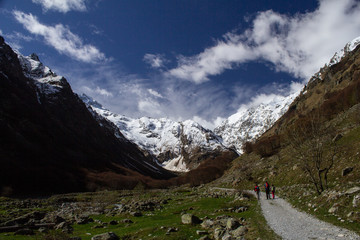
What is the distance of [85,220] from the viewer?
33.4 m

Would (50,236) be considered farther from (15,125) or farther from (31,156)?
(15,125)

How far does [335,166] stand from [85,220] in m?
40.5

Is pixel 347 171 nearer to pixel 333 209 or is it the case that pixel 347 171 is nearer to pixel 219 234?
pixel 333 209

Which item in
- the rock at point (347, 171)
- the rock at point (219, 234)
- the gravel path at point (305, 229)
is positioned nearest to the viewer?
the gravel path at point (305, 229)

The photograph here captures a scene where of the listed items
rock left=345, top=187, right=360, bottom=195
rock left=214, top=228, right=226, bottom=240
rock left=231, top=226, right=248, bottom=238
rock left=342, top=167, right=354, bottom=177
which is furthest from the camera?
rock left=342, top=167, right=354, bottom=177

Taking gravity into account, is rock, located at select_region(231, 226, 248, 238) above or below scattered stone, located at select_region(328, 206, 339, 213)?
below

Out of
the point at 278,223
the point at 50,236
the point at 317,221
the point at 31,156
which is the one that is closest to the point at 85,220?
the point at 50,236

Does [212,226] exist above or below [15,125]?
below

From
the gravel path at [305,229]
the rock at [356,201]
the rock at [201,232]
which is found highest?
the rock at [356,201]

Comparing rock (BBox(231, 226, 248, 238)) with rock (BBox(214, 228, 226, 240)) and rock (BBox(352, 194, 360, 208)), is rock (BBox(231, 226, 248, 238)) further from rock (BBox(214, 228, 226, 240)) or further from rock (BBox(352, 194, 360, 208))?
rock (BBox(352, 194, 360, 208))

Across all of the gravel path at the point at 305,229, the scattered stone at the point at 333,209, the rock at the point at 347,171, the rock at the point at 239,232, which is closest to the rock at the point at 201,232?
the rock at the point at 239,232

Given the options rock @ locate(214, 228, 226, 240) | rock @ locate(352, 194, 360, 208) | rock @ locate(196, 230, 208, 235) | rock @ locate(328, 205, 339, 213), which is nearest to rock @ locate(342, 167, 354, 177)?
rock @ locate(328, 205, 339, 213)

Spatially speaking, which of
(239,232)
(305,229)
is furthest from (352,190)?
(239,232)

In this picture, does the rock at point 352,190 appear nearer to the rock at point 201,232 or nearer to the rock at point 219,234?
the rock at point 219,234
